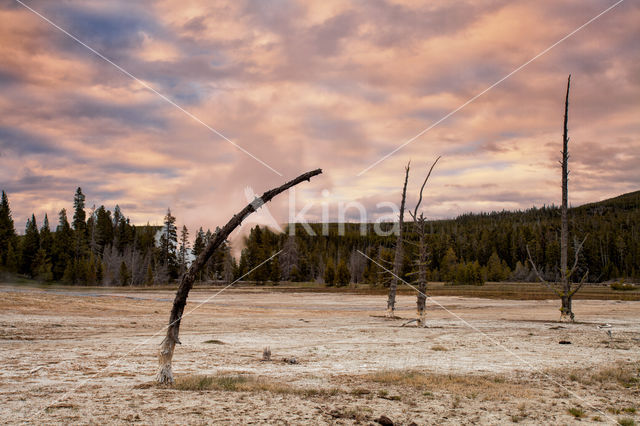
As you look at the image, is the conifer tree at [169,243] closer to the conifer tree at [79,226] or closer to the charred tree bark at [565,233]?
the conifer tree at [79,226]

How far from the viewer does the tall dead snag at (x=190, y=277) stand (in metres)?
9.63

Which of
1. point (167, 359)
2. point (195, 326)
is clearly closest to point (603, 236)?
point (195, 326)

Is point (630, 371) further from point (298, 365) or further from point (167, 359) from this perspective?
point (167, 359)

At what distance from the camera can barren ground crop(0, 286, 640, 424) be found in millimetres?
8281

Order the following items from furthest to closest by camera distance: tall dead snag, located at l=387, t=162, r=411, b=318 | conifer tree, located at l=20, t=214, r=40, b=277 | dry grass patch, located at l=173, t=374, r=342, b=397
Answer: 1. conifer tree, located at l=20, t=214, r=40, b=277
2. tall dead snag, located at l=387, t=162, r=411, b=318
3. dry grass patch, located at l=173, t=374, r=342, b=397

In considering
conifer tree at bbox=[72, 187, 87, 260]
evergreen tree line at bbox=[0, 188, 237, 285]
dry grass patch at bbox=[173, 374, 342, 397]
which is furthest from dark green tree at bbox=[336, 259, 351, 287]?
dry grass patch at bbox=[173, 374, 342, 397]

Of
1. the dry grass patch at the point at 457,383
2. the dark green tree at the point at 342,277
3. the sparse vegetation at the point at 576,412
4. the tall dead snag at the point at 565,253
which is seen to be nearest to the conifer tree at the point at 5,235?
the dark green tree at the point at 342,277

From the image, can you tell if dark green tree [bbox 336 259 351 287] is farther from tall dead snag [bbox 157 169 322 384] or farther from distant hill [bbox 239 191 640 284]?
tall dead snag [bbox 157 169 322 384]

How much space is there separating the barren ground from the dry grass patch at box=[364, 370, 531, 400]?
1.1 inches

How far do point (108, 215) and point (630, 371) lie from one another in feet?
457

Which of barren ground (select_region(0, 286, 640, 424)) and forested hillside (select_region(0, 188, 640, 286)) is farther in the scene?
forested hillside (select_region(0, 188, 640, 286))

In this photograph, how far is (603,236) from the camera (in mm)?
149000

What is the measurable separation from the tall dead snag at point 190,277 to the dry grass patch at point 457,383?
474cm

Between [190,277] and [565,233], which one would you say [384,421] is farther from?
[565,233]
